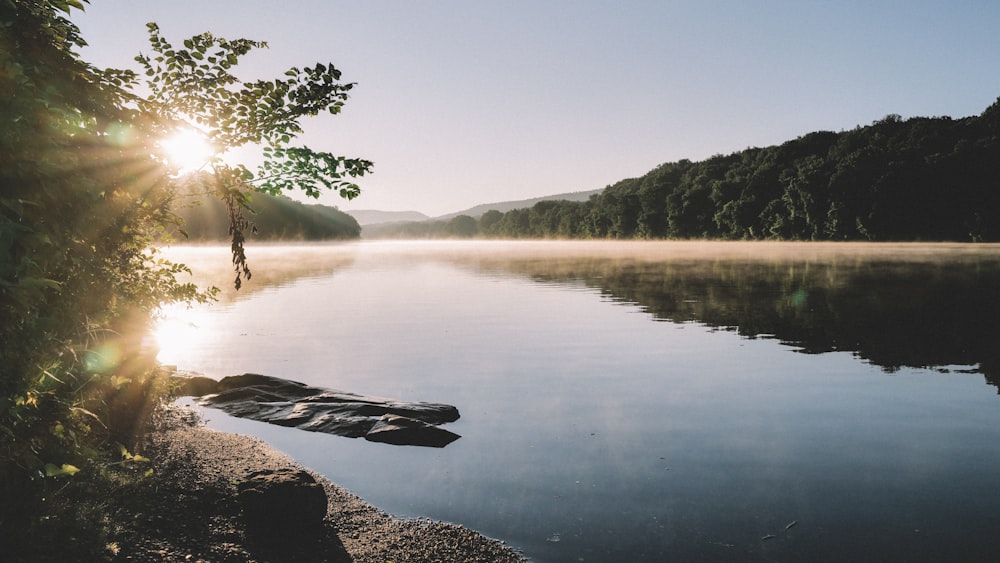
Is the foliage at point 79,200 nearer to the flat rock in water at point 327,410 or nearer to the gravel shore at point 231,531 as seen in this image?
the gravel shore at point 231,531

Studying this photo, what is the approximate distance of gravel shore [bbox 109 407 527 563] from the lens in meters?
8.71

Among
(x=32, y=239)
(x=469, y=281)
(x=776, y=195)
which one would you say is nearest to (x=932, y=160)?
(x=776, y=195)

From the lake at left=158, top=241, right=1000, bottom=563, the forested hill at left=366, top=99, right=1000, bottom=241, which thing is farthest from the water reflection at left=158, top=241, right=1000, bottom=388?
the forested hill at left=366, top=99, right=1000, bottom=241

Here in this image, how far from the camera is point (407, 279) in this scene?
7550 cm

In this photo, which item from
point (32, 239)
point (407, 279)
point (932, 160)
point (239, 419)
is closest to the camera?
point (32, 239)

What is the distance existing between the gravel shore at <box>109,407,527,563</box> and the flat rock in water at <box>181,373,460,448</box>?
324cm

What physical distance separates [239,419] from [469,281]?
53895 mm

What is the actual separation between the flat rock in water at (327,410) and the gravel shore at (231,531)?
3.24m

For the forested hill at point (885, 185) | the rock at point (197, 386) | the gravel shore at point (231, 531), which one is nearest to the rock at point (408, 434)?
the gravel shore at point (231, 531)

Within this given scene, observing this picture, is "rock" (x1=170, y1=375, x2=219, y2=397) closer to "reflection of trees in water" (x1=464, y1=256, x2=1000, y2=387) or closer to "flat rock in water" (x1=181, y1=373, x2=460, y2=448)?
"flat rock in water" (x1=181, y1=373, x2=460, y2=448)

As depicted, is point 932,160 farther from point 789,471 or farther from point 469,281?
point 789,471

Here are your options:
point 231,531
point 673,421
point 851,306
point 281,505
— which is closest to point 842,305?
point 851,306

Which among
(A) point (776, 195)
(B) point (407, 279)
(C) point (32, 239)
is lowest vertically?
(B) point (407, 279)

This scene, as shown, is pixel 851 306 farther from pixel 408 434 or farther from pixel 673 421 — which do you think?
pixel 408 434
